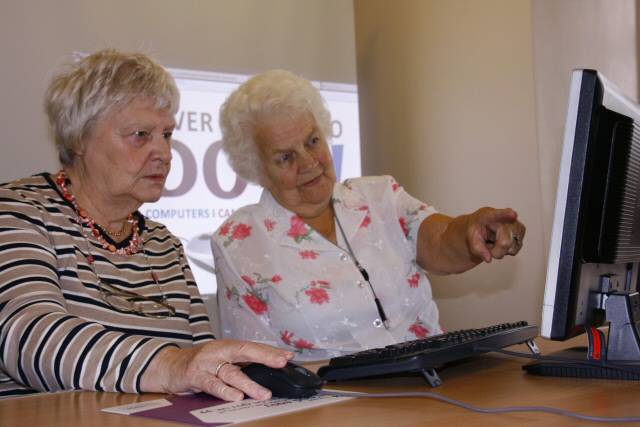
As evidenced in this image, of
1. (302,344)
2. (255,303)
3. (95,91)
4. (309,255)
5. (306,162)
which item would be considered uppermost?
(95,91)

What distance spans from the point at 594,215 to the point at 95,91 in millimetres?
1192

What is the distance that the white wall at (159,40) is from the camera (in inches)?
104

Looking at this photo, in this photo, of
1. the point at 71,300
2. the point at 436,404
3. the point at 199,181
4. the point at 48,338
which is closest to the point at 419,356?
the point at 436,404

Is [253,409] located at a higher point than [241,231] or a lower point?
lower

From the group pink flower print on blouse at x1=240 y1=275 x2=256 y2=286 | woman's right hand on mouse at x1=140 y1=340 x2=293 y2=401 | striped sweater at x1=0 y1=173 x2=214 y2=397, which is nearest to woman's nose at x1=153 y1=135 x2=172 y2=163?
striped sweater at x1=0 y1=173 x2=214 y2=397

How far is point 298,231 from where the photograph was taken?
2166mm

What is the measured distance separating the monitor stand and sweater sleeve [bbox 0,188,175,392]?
0.62 meters

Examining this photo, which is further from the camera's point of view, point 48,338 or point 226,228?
point 226,228

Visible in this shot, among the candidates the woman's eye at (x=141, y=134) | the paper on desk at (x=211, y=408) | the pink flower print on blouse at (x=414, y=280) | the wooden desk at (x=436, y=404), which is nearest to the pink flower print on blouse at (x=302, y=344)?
the pink flower print on blouse at (x=414, y=280)

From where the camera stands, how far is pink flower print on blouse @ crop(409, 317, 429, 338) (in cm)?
209

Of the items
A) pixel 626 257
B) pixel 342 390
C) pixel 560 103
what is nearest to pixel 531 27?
pixel 560 103

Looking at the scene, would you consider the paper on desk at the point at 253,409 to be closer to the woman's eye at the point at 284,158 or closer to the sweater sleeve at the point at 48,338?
the sweater sleeve at the point at 48,338

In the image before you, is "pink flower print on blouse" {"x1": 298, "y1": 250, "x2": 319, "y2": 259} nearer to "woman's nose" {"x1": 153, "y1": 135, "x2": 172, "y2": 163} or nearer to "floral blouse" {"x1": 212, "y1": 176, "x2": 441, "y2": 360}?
"floral blouse" {"x1": 212, "y1": 176, "x2": 441, "y2": 360}

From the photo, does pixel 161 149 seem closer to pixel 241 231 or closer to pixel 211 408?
pixel 241 231
